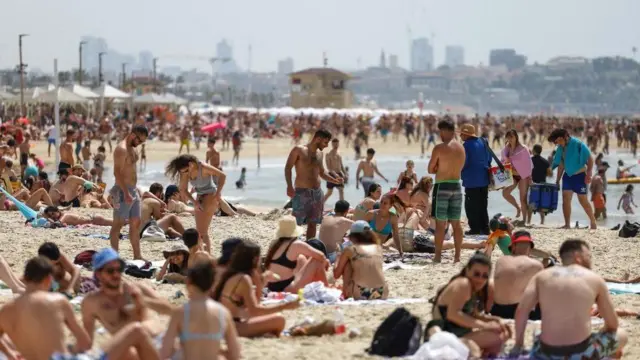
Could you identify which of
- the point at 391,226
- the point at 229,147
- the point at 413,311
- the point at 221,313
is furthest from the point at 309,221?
the point at 229,147

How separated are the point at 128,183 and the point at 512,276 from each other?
3637 millimetres

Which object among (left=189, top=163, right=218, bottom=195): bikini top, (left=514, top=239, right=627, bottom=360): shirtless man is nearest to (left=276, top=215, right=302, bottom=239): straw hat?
(left=189, top=163, right=218, bottom=195): bikini top

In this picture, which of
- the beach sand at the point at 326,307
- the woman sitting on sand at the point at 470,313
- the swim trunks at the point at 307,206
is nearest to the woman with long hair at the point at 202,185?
the beach sand at the point at 326,307

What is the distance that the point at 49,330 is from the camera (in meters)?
5.34

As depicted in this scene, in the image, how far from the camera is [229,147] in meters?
43.6

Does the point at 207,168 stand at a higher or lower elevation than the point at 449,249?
higher

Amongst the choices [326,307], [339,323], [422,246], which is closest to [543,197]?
[422,246]

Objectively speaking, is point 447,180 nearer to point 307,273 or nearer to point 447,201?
point 447,201

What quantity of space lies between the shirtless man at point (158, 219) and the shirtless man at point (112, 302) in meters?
5.16

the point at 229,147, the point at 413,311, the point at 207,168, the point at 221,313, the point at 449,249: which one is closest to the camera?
the point at 221,313

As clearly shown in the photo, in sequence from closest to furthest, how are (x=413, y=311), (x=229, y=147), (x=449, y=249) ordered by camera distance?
(x=413, y=311) → (x=449, y=249) → (x=229, y=147)

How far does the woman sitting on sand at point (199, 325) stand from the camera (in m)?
5.25

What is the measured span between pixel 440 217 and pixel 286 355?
151 inches

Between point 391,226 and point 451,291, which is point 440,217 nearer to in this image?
point 391,226
